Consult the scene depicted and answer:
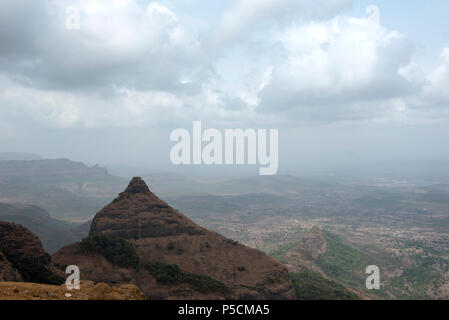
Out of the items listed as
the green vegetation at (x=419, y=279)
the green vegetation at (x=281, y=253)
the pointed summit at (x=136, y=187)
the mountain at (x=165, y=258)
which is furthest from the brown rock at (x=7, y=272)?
the green vegetation at (x=419, y=279)

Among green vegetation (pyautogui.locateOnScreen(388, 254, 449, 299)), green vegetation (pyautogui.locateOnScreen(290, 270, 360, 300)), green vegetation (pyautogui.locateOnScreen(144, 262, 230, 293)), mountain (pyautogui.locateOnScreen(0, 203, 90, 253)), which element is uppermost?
green vegetation (pyautogui.locateOnScreen(144, 262, 230, 293))

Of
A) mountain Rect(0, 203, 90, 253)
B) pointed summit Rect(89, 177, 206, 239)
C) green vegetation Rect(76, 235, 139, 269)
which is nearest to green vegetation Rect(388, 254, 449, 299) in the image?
pointed summit Rect(89, 177, 206, 239)

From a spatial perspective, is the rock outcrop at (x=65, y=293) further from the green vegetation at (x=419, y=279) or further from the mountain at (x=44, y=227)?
the mountain at (x=44, y=227)

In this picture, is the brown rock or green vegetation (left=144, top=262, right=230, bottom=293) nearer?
the brown rock

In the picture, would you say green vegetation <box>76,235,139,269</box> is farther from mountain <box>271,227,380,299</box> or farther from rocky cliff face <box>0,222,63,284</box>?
mountain <box>271,227,380,299</box>

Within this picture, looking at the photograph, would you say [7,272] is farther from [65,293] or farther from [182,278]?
[182,278]
